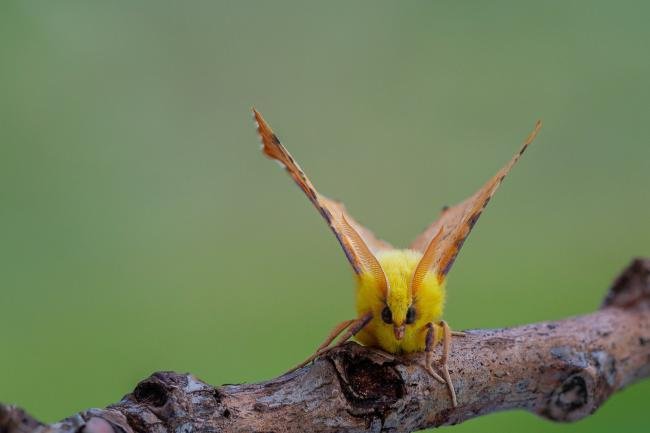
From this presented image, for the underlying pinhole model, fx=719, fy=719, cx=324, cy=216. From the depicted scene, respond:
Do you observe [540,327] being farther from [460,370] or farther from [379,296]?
[379,296]

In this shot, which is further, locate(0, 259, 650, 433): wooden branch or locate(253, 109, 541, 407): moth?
locate(253, 109, 541, 407): moth

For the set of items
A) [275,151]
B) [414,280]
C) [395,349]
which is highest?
[275,151]

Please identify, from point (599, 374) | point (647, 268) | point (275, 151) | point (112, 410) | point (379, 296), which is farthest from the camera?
point (647, 268)

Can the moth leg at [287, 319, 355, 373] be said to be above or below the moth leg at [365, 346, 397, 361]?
above

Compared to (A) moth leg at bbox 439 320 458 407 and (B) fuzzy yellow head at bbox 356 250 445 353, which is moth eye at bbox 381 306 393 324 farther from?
(A) moth leg at bbox 439 320 458 407

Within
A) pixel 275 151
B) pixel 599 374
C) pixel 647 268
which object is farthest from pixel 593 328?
pixel 275 151

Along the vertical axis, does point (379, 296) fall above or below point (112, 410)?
above

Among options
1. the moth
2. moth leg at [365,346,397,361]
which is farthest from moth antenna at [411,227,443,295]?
moth leg at [365,346,397,361]

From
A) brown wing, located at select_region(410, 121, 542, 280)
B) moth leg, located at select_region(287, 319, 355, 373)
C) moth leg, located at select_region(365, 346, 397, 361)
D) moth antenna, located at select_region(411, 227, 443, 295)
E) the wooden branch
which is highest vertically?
brown wing, located at select_region(410, 121, 542, 280)
